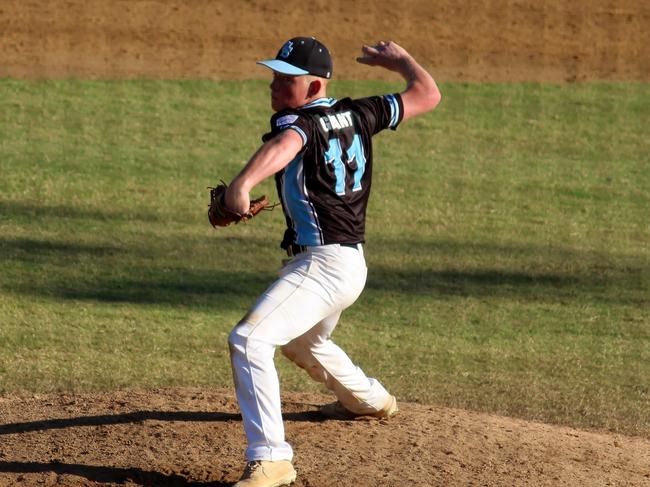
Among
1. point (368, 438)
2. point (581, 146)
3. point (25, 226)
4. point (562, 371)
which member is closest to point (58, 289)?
point (25, 226)

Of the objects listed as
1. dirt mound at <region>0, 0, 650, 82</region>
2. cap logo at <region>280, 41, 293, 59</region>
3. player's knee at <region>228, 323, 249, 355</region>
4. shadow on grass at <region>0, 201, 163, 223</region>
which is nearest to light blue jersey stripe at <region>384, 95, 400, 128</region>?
cap logo at <region>280, 41, 293, 59</region>

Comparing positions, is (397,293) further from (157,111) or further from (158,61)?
(158,61)

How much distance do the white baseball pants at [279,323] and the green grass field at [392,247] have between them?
2.71 meters

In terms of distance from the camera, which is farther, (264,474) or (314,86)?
(314,86)

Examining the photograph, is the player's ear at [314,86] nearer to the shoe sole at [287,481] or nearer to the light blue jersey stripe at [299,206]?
the light blue jersey stripe at [299,206]

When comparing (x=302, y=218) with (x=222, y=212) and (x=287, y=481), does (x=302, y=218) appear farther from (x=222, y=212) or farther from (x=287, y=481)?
(x=287, y=481)

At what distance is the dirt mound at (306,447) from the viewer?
571 centimetres

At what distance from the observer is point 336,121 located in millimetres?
5621

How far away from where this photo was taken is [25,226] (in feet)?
42.6

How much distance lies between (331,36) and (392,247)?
860 centimetres

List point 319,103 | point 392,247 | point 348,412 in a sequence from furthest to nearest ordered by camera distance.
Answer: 1. point 392,247
2. point 348,412
3. point 319,103

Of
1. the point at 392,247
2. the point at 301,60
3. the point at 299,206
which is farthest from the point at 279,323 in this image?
the point at 392,247

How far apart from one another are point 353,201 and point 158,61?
14.8 meters

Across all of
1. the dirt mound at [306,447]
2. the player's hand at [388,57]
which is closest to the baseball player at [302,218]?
the player's hand at [388,57]
